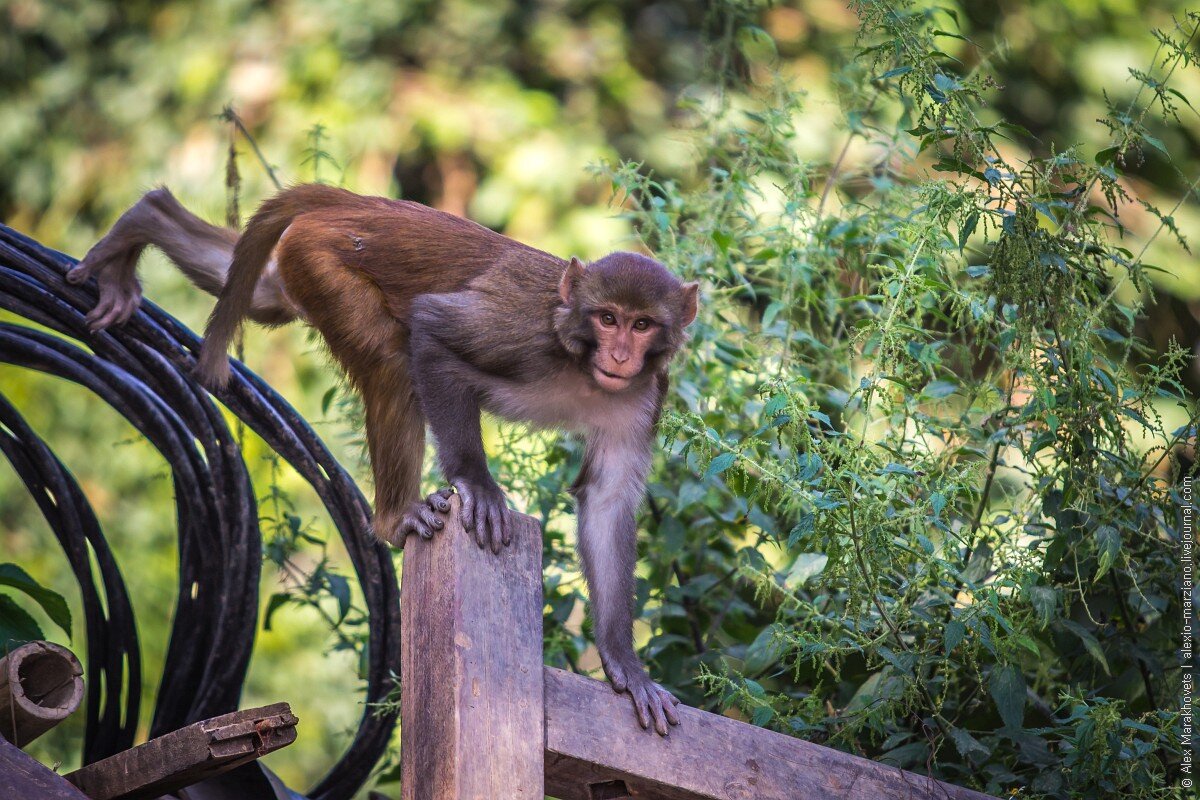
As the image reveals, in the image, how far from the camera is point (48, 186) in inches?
355

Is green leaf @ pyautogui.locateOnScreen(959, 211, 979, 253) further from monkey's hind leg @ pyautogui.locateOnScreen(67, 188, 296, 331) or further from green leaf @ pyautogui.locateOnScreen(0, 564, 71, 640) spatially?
green leaf @ pyautogui.locateOnScreen(0, 564, 71, 640)

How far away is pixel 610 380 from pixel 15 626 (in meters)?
1.76

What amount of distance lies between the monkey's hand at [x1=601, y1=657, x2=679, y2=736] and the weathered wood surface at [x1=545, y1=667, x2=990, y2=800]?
0.08 feet

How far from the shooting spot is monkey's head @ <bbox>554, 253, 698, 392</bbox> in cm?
397

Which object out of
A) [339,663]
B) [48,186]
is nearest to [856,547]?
[339,663]

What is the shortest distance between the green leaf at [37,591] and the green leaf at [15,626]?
5 centimetres

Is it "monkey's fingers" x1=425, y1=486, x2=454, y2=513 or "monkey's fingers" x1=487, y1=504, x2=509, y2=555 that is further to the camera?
"monkey's fingers" x1=425, y1=486, x2=454, y2=513

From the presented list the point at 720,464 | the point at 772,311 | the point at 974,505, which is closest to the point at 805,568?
the point at 974,505

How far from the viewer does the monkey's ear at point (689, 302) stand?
4.16 metres

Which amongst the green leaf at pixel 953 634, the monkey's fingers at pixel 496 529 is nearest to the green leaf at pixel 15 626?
the monkey's fingers at pixel 496 529

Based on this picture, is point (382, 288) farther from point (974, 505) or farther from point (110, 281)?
point (974, 505)

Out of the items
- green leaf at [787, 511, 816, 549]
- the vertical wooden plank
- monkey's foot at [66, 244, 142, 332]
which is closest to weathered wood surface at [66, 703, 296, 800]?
the vertical wooden plank

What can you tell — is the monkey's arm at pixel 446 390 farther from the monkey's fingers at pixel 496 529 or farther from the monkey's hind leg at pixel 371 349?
the monkey's fingers at pixel 496 529

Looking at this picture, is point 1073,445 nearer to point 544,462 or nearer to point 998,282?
point 998,282
